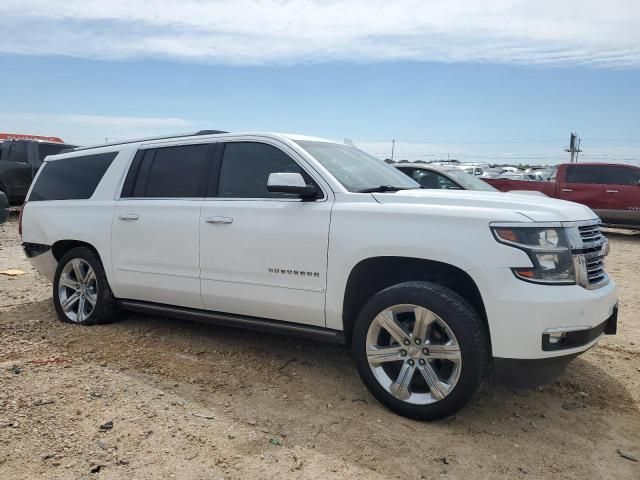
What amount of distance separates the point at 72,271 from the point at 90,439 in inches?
107

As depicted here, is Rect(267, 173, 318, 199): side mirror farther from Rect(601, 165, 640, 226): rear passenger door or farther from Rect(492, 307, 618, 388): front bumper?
Rect(601, 165, 640, 226): rear passenger door

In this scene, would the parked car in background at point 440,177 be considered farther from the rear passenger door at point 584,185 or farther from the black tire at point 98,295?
the rear passenger door at point 584,185

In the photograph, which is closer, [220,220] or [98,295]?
[220,220]

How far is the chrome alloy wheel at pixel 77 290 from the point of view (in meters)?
5.31

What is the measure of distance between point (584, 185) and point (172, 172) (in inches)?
475

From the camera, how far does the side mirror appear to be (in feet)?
12.3

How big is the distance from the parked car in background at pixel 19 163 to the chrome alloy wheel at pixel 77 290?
9.74m

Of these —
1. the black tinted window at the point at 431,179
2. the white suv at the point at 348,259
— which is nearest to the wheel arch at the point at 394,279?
the white suv at the point at 348,259

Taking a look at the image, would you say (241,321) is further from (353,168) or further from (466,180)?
(466,180)

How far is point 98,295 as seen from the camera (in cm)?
518

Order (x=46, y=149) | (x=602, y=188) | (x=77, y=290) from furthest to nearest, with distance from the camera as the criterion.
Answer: (x=46, y=149) < (x=602, y=188) < (x=77, y=290)

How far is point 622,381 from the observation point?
4.17 m

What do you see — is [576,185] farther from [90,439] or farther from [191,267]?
[90,439]

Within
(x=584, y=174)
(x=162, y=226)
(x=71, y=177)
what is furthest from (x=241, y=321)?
(x=584, y=174)
